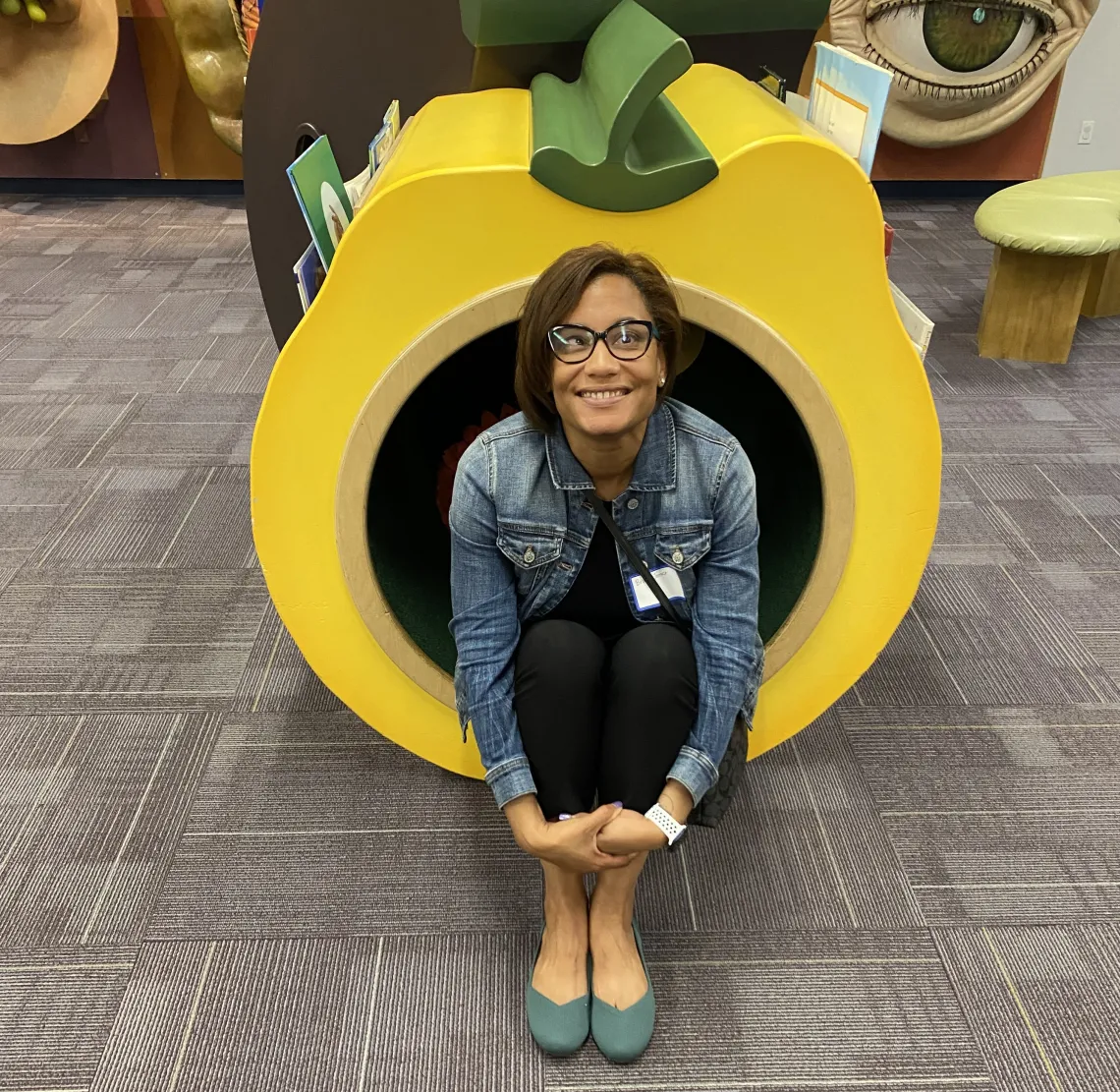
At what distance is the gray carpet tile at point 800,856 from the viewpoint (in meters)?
1.33

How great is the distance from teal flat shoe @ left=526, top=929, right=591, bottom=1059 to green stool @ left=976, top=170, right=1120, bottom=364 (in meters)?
A: 2.41

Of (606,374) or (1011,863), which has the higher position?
(606,374)

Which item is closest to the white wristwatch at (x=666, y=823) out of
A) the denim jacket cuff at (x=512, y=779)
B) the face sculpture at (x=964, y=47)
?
the denim jacket cuff at (x=512, y=779)

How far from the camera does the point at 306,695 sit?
170 centimetres

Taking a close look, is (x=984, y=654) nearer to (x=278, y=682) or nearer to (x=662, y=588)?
(x=662, y=588)

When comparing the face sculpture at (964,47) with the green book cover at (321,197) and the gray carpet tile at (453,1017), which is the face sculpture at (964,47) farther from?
the gray carpet tile at (453,1017)

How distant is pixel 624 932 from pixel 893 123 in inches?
156

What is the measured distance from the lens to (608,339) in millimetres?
1029

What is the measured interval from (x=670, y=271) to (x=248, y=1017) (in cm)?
104

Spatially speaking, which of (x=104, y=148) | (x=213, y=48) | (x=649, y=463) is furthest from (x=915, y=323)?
(x=104, y=148)

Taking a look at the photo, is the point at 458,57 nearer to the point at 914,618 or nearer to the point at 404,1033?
the point at 914,618

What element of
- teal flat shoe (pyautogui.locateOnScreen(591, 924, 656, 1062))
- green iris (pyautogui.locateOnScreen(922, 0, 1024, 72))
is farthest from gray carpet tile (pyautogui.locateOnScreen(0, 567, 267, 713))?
green iris (pyautogui.locateOnScreen(922, 0, 1024, 72))

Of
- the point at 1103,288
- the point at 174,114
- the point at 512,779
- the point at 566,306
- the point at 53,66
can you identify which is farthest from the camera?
the point at 174,114

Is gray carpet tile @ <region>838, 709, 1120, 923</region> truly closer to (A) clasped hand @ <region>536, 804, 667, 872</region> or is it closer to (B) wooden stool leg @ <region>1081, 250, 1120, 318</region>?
(A) clasped hand @ <region>536, 804, 667, 872</region>
